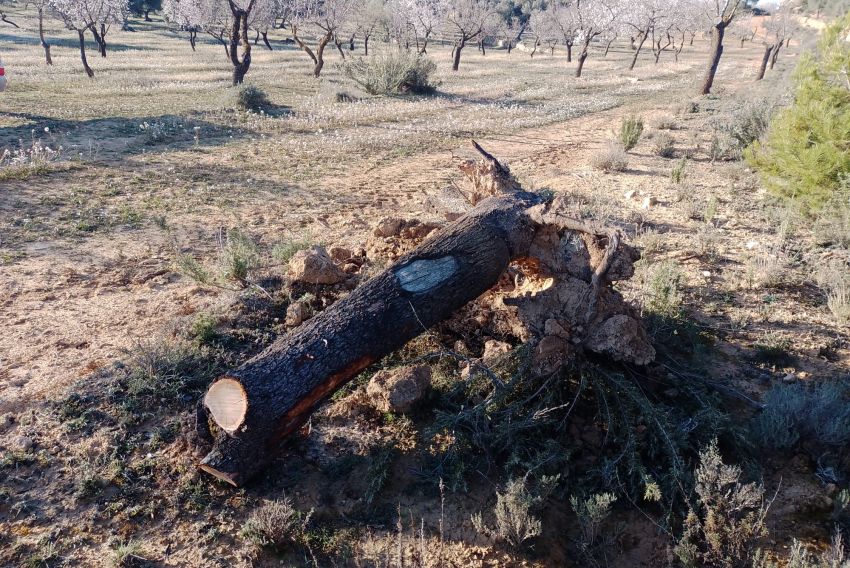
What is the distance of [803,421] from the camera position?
3312 mm

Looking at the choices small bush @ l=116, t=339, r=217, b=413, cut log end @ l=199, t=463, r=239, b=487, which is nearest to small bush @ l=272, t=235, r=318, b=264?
small bush @ l=116, t=339, r=217, b=413

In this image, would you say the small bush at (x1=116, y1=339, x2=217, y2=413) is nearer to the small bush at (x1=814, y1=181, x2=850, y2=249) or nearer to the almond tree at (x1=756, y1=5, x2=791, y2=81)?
the small bush at (x1=814, y1=181, x2=850, y2=249)

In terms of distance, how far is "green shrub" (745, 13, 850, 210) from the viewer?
20.7 ft

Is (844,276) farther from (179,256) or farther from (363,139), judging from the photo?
(363,139)

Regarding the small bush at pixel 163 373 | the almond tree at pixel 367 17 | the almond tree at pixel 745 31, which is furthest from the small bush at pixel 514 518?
the almond tree at pixel 745 31

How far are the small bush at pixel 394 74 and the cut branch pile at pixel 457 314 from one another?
16130mm

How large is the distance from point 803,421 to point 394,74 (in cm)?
1842

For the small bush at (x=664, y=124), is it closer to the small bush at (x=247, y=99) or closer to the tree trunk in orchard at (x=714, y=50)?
the tree trunk in orchard at (x=714, y=50)

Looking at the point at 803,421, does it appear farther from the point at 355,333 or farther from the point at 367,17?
the point at 367,17

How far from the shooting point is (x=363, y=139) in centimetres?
1212

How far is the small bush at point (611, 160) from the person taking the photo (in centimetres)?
945

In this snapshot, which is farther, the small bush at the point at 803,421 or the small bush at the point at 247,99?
the small bush at the point at 247,99

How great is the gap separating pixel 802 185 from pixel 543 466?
5.80 m

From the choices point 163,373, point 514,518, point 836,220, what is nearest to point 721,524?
point 514,518
